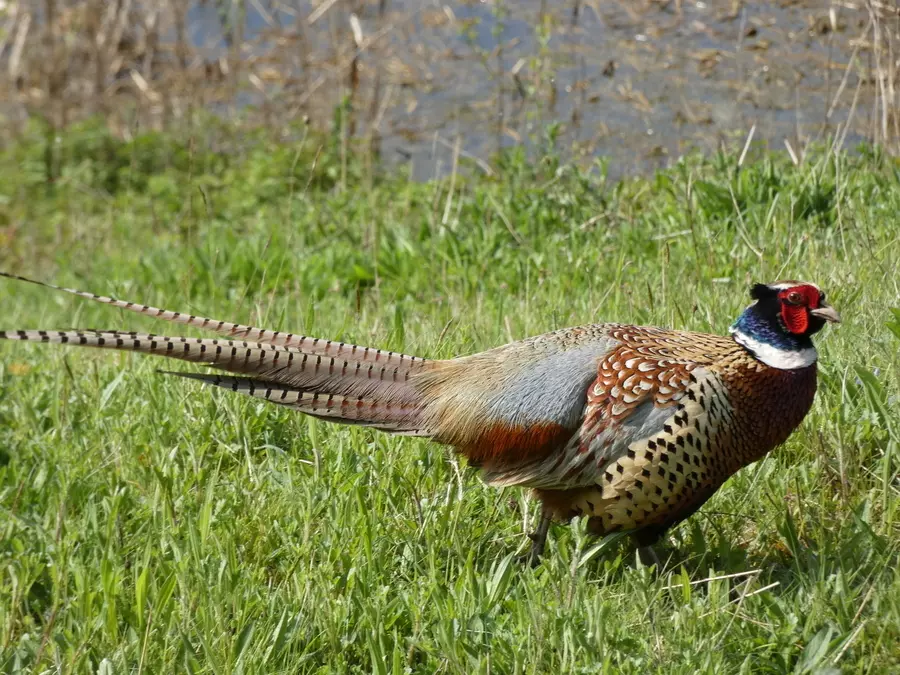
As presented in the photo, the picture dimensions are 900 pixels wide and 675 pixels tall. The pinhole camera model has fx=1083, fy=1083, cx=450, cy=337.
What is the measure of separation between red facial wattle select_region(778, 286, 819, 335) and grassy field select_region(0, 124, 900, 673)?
12.5 inches

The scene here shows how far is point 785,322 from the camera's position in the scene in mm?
2781

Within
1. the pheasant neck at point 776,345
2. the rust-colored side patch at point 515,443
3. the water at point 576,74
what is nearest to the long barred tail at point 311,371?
the rust-colored side patch at point 515,443

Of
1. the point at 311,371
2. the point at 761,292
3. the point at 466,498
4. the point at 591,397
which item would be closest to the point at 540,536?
the point at 466,498

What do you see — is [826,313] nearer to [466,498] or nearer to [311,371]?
[466,498]

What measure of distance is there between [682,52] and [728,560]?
4370 mm

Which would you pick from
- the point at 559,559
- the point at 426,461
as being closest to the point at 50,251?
the point at 426,461

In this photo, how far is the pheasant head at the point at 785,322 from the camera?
9.05ft

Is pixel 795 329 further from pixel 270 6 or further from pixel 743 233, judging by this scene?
pixel 270 6

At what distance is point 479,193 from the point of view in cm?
566

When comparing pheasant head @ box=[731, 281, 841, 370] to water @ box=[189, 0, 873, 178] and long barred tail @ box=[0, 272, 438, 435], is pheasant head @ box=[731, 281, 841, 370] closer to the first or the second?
long barred tail @ box=[0, 272, 438, 435]

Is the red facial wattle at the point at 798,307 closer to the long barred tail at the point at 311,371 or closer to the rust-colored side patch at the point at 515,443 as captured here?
the rust-colored side patch at the point at 515,443

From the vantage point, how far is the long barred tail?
8.90ft

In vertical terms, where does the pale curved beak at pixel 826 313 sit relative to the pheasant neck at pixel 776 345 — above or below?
above

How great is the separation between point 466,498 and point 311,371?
609 millimetres
